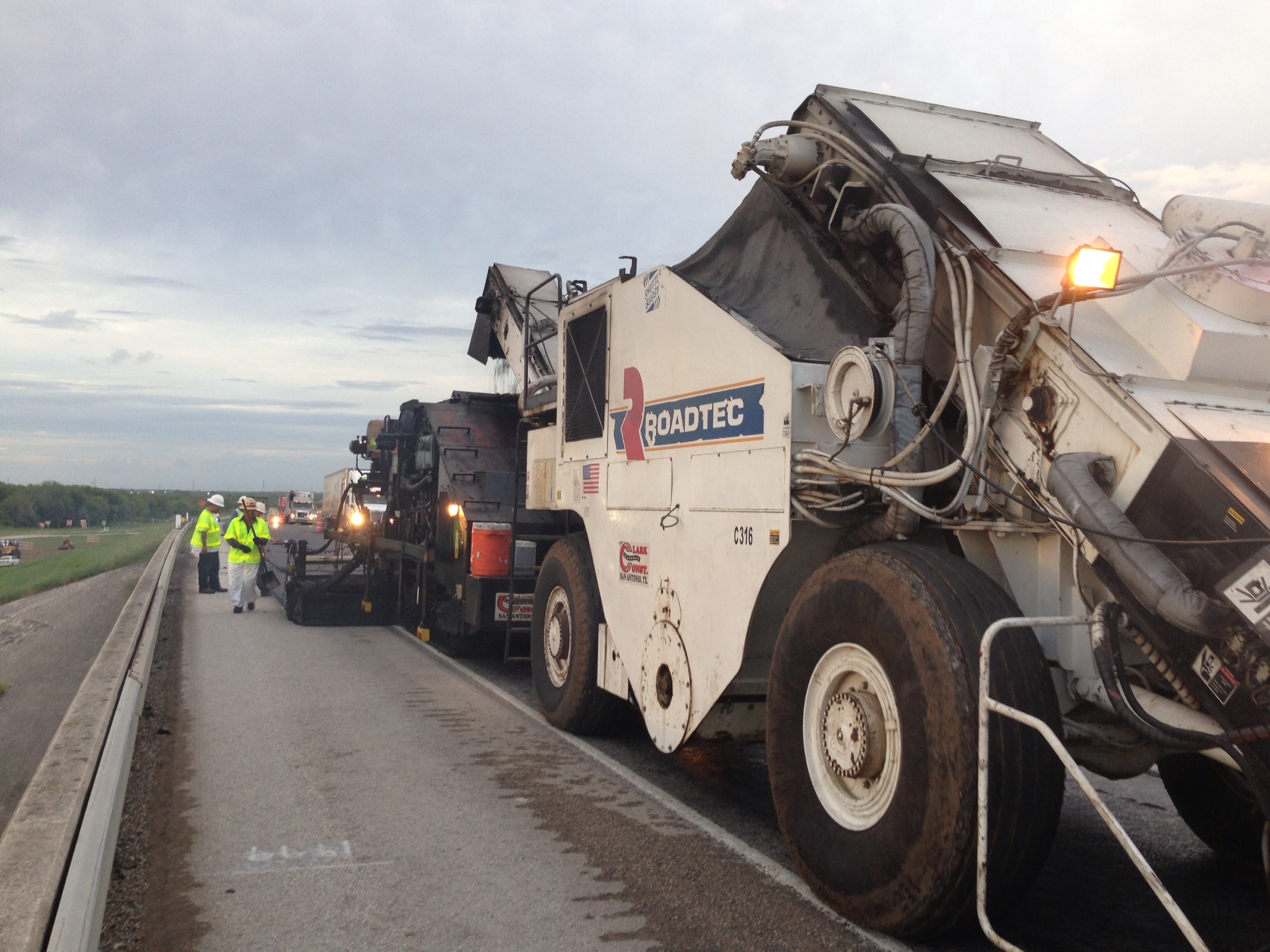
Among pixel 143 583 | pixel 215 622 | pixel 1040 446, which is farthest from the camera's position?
pixel 143 583

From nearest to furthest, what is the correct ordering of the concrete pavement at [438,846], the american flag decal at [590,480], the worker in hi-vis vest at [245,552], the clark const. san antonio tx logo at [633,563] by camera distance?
the concrete pavement at [438,846], the clark const. san antonio tx logo at [633,563], the american flag decal at [590,480], the worker in hi-vis vest at [245,552]

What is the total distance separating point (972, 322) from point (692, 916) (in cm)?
240

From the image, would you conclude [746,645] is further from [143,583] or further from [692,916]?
[143,583]

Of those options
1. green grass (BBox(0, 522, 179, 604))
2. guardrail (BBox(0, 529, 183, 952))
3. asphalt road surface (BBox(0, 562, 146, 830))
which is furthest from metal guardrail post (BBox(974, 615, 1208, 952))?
green grass (BBox(0, 522, 179, 604))

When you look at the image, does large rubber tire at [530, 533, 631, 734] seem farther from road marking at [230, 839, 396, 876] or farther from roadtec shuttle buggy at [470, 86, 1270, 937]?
road marking at [230, 839, 396, 876]

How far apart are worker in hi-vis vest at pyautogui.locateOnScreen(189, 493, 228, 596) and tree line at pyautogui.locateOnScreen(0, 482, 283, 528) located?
2414 inches

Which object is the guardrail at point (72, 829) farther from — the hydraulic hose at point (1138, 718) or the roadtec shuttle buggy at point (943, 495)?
the hydraulic hose at point (1138, 718)

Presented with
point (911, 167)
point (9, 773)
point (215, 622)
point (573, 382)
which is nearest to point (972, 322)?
point (911, 167)

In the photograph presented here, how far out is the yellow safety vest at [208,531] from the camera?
16188 millimetres

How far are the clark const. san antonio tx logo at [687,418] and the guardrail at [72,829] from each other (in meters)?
2.99

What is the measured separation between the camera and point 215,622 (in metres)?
12.4

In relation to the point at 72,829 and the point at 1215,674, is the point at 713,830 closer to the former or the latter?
the point at 1215,674

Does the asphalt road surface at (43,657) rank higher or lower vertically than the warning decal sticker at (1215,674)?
lower

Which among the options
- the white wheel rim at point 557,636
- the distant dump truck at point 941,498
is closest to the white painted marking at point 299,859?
the distant dump truck at point 941,498
